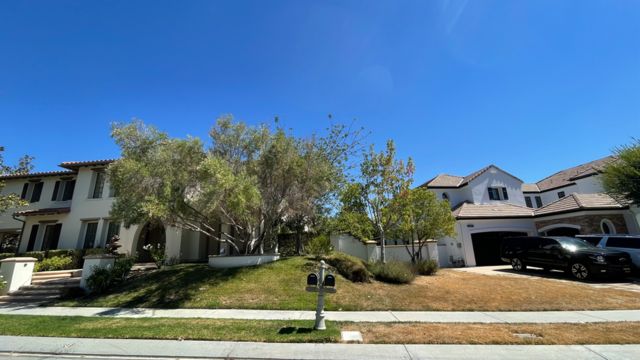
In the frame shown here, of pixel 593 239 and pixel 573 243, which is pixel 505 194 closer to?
pixel 593 239

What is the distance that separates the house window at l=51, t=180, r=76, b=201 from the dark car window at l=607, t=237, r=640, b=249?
32.7m

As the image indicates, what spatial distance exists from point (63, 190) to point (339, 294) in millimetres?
21896

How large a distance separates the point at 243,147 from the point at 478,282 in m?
12.0

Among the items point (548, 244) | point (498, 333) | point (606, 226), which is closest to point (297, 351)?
point (498, 333)

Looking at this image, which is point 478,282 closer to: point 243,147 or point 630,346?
point 630,346

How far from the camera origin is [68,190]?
68.5ft

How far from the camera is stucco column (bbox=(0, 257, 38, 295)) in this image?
39.0 feet

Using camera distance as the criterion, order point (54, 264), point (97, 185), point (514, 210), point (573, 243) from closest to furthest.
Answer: point (573, 243) < point (54, 264) < point (97, 185) < point (514, 210)

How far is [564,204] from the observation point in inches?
831

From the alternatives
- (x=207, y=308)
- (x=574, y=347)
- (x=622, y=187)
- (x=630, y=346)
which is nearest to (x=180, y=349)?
(x=207, y=308)

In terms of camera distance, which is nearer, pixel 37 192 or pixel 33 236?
pixel 33 236

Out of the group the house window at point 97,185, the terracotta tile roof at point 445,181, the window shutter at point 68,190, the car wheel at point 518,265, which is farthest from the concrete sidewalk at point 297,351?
the terracotta tile roof at point 445,181

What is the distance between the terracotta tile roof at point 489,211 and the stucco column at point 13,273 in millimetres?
25050

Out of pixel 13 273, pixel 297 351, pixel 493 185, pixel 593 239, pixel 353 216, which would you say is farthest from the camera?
pixel 493 185
